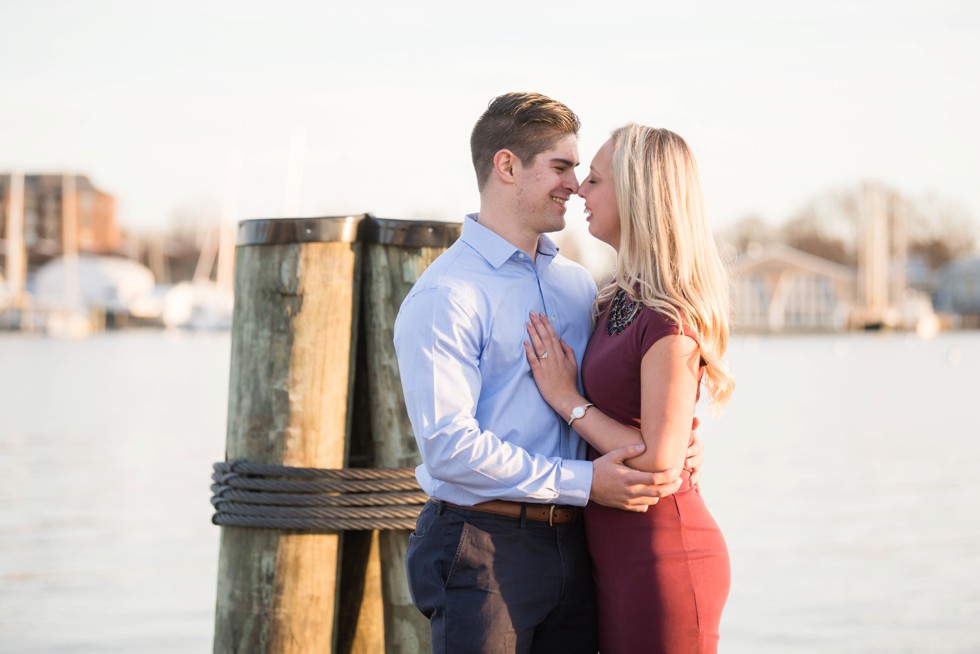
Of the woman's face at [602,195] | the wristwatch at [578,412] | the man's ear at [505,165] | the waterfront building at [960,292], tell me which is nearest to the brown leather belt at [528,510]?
the wristwatch at [578,412]

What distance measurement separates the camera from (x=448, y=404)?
10.7ft

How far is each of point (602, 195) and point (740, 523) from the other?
10.1 m

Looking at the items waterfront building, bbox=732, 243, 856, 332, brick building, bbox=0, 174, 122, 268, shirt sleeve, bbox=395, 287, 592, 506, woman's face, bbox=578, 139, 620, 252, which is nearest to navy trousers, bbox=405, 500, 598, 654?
shirt sleeve, bbox=395, 287, 592, 506

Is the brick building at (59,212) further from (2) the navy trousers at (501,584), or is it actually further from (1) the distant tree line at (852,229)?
(2) the navy trousers at (501,584)

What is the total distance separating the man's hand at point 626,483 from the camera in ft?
10.8

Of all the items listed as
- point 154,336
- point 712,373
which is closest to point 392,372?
point 712,373

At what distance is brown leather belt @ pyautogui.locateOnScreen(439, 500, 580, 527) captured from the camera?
3.34 meters

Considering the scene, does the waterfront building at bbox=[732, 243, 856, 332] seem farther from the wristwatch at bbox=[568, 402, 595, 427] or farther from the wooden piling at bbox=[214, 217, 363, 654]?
the wristwatch at bbox=[568, 402, 595, 427]

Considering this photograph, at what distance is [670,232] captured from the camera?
336 centimetres

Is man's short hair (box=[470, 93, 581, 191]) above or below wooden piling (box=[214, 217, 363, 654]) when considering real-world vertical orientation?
above

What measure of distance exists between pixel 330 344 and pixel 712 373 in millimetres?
1206

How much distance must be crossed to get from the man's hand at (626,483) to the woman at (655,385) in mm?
33

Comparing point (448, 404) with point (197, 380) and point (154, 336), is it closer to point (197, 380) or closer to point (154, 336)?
point (197, 380)

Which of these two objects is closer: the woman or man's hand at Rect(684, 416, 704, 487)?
the woman
